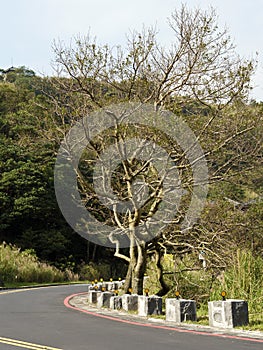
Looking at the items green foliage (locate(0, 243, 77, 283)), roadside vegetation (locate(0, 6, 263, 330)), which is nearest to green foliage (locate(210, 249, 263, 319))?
roadside vegetation (locate(0, 6, 263, 330))

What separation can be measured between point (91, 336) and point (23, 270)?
2430 cm

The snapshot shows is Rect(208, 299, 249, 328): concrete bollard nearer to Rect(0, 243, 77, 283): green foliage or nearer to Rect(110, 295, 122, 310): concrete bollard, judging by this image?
Rect(110, 295, 122, 310): concrete bollard

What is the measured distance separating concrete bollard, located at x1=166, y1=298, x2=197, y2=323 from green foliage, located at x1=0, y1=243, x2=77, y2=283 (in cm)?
2104

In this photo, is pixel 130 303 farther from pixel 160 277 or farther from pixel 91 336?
pixel 91 336

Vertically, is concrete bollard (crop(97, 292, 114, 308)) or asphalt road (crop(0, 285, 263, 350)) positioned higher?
concrete bollard (crop(97, 292, 114, 308))

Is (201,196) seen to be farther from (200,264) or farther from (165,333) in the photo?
(165,333)

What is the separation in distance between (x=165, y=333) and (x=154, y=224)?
250 inches

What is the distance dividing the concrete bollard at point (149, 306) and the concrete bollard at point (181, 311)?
3.93ft

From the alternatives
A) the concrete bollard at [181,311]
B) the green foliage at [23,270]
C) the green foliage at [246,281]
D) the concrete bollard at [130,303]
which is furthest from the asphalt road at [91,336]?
the green foliage at [23,270]

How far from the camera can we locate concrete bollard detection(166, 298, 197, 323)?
39.5 feet

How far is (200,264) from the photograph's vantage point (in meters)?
16.9

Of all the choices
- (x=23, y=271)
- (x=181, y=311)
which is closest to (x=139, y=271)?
(x=181, y=311)

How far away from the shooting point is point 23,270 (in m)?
33.5

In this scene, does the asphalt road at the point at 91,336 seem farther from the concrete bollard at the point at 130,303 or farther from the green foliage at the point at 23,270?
the green foliage at the point at 23,270
